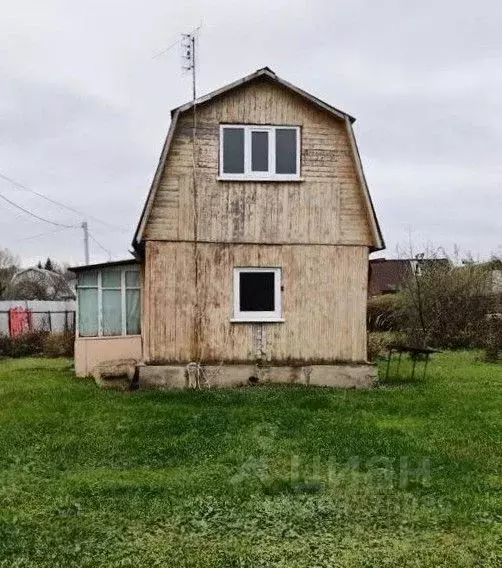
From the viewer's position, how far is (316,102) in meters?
15.7

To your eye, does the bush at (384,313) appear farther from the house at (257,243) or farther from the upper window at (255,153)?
the upper window at (255,153)

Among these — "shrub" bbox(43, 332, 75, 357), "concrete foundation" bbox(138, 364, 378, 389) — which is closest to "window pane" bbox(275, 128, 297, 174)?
"concrete foundation" bbox(138, 364, 378, 389)

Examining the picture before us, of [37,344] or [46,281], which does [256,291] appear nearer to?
[37,344]

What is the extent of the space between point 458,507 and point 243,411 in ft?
18.3

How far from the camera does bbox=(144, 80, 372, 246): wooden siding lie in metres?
15.6

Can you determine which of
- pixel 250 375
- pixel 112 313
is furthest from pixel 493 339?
pixel 112 313

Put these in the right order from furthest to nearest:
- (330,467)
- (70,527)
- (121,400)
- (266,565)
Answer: (121,400)
(330,467)
(70,527)
(266,565)

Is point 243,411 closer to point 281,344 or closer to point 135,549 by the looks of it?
point 281,344

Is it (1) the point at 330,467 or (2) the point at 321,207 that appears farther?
(2) the point at 321,207

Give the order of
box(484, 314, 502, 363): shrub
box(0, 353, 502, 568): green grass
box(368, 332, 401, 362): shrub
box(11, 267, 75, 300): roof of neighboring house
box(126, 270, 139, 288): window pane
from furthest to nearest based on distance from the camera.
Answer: box(11, 267, 75, 300): roof of neighboring house < box(484, 314, 502, 363): shrub < box(368, 332, 401, 362): shrub < box(126, 270, 139, 288): window pane < box(0, 353, 502, 568): green grass

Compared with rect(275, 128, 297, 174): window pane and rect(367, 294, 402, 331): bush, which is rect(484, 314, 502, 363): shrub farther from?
rect(275, 128, 297, 174): window pane

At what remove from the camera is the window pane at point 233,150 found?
Answer: 51.9 ft

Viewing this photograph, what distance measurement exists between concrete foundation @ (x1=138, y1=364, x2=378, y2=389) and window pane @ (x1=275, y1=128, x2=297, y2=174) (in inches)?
176

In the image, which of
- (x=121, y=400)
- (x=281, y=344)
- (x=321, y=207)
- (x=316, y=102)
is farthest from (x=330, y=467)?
(x=316, y=102)
